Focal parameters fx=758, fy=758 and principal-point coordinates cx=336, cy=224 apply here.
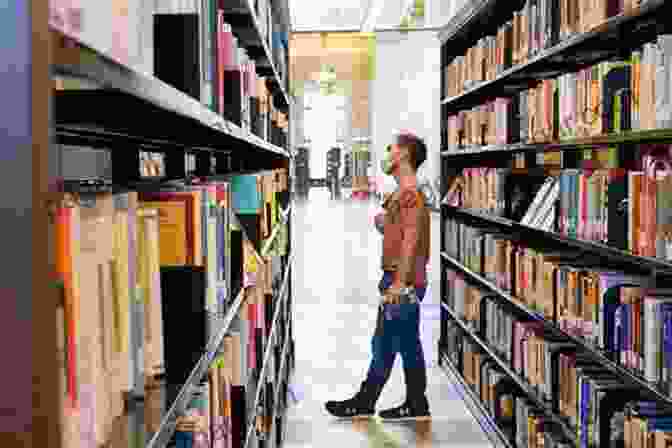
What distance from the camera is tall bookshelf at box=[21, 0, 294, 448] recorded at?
55cm

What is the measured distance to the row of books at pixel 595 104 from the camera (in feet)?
7.06

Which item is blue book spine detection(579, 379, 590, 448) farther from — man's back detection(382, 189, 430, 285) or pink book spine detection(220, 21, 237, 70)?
pink book spine detection(220, 21, 237, 70)

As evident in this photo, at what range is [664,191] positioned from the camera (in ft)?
6.97

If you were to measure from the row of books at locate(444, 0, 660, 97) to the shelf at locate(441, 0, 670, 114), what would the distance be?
0.04 metres

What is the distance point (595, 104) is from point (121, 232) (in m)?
2.20

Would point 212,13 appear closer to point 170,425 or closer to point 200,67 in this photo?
point 200,67

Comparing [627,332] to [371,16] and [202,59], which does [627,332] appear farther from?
[371,16]

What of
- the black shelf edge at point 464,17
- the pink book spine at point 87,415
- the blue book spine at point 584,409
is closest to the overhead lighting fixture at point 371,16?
the black shelf edge at point 464,17

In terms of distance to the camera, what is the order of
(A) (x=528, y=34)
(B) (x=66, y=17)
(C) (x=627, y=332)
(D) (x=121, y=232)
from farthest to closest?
(A) (x=528, y=34), (C) (x=627, y=332), (D) (x=121, y=232), (B) (x=66, y=17)

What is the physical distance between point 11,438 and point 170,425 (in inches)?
17.6

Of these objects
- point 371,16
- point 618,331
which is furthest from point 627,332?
point 371,16

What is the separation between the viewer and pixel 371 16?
17094 mm

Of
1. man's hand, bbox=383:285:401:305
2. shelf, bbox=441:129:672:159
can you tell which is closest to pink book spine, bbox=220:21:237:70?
shelf, bbox=441:129:672:159

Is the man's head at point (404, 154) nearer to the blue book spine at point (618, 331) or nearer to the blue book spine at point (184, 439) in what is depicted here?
the blue book spine at point (618, 331)
